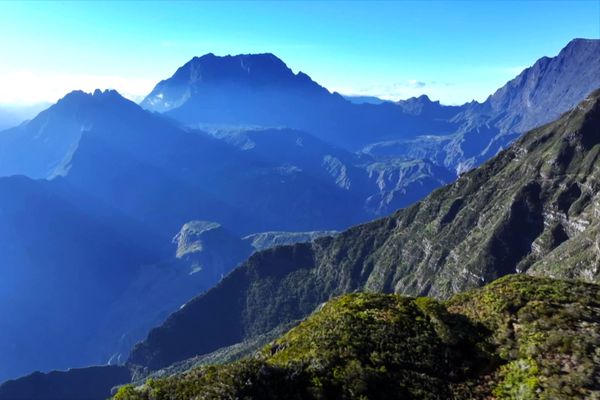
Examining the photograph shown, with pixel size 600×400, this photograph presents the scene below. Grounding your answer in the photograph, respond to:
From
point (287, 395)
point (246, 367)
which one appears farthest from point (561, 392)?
point (246, 367)

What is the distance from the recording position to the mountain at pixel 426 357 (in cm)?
2395

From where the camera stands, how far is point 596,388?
76.1ft

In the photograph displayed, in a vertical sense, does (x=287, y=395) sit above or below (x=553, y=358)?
above

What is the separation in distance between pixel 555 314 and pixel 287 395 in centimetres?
1872

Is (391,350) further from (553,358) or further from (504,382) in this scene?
(553,358)

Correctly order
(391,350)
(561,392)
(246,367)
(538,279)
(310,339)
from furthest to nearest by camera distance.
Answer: (538,279), (310,339), (391,350), (246,367), (561,392)

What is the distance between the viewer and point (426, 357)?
90.2ft

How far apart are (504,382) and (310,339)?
1143 cm

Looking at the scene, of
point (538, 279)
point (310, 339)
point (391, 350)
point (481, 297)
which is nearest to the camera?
point (391, 350)

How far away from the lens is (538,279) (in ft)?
132

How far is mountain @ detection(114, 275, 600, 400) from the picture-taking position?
23953mm

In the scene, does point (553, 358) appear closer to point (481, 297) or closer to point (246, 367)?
point (481, 297)

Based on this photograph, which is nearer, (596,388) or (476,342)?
(596,388)

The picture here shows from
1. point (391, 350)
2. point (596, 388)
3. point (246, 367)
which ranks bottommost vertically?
point (596, 388)
